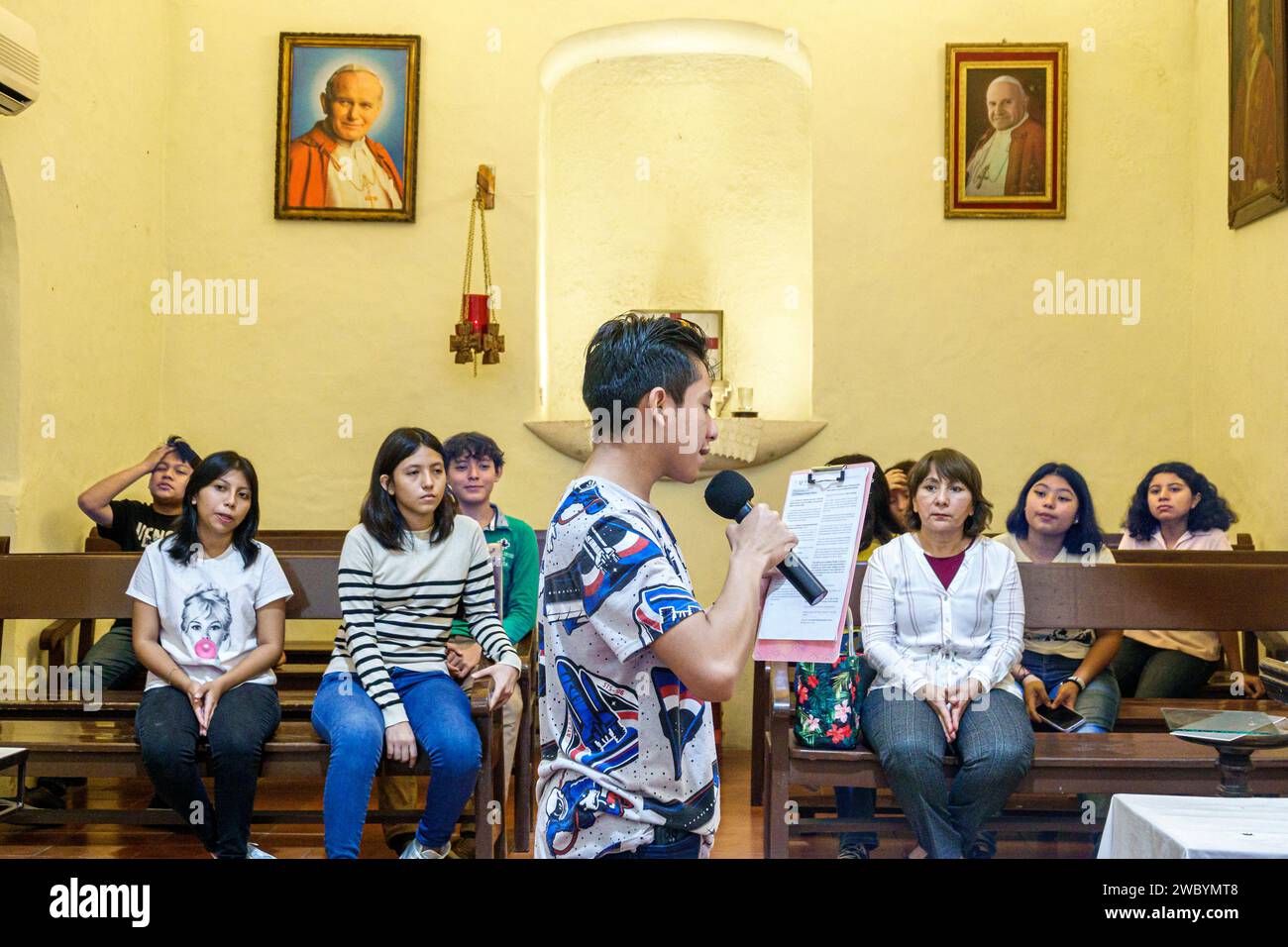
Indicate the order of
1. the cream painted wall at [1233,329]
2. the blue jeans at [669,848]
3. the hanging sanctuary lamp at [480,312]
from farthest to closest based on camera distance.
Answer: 1. the hanging sanctuary lamp at [480,312]
2. the cream painted wall at [1233,329]
3. the blue jeans at [669,848]

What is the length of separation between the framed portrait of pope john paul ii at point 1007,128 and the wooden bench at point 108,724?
383 cm

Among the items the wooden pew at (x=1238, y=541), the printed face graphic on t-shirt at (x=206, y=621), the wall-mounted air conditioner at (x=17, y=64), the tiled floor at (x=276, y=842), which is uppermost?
the wall-mounted air conditioner at (x=17, y=64)

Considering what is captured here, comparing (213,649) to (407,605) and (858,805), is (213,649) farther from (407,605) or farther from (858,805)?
(858,805)

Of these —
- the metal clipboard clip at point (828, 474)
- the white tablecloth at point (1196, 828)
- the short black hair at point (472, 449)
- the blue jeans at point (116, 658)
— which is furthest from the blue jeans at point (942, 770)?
the blue jeans at point (116, 658)

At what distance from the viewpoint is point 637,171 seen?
23.3ft

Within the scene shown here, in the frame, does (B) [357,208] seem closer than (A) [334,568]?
No

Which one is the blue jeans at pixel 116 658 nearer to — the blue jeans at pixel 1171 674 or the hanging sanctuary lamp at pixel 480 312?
the hanging sanctuary lamp at pixel 480 312

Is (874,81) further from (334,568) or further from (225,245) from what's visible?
(334,568)

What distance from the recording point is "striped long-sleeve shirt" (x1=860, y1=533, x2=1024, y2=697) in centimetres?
378

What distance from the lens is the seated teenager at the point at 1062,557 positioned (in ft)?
13.9

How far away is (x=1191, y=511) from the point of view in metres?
5.26

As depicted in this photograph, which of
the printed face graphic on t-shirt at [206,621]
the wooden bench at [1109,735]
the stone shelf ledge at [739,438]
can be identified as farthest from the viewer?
the stone shelf ledge at [739,438]
